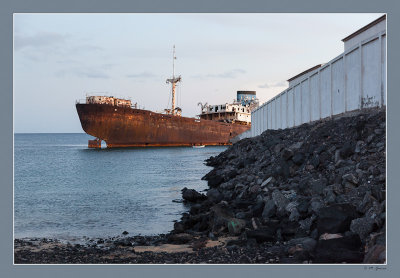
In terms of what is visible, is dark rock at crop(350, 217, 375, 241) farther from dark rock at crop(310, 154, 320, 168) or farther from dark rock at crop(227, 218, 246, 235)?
dark rock at crop(310, 154, 320, 168)

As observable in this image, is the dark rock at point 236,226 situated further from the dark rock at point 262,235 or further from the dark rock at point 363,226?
the dark rock at point 363,226

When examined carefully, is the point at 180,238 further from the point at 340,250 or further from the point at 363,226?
the point at 363,226

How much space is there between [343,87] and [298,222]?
24.2ft

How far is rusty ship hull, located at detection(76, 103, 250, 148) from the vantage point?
2261 inches

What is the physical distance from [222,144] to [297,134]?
57.7m

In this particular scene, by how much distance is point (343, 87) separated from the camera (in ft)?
46.1

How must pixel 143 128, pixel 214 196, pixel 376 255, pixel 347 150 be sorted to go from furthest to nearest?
1. pixel 143 128
2. pixel 214 196
3. pixel 347 150
4. pixel 376 255

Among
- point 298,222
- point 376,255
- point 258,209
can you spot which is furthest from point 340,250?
point 258,209

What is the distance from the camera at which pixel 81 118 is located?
190 ft

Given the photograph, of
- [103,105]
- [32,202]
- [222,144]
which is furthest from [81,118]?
[32,202]

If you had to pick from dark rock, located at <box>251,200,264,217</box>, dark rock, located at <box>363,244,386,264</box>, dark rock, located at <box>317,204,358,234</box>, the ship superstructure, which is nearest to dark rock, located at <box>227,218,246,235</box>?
dark rock, located at <box>251,200,264,217</box>

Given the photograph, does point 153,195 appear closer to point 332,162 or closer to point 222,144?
point 332,162

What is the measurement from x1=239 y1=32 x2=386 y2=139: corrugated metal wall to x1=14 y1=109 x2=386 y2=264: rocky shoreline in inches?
25.2

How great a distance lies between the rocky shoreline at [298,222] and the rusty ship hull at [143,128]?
1848 inches
